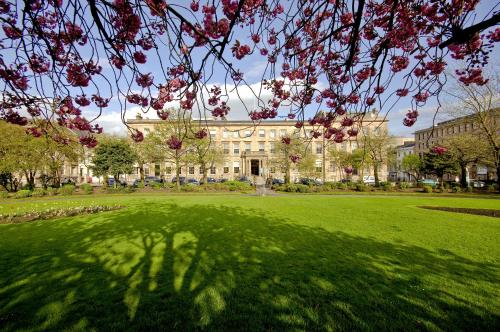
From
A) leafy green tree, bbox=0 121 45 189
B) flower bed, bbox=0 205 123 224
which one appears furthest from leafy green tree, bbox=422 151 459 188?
leafy green tree, bbox=0 121 45 189

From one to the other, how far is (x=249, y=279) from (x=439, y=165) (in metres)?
40.0

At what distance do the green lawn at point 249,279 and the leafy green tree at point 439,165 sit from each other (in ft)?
96.9

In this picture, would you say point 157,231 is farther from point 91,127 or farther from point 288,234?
point 91,127

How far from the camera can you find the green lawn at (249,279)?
345 centimetres

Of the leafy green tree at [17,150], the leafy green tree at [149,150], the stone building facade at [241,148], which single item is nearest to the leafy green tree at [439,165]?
the stone building facade at [241,148]

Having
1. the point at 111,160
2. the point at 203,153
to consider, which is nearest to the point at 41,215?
the point at 111,160

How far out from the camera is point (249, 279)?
4695 mm

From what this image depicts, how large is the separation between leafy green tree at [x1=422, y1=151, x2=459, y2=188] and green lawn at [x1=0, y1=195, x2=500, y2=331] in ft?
96.9

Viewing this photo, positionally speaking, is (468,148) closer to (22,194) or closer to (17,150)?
(22,194)

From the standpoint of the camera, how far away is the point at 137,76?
3.66m

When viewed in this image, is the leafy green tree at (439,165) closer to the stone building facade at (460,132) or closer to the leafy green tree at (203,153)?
the stone building facade at (460,132)

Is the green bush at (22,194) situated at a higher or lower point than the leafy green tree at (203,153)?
lower

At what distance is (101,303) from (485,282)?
6608 millimetres

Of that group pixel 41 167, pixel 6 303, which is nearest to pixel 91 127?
pixel 6 303
